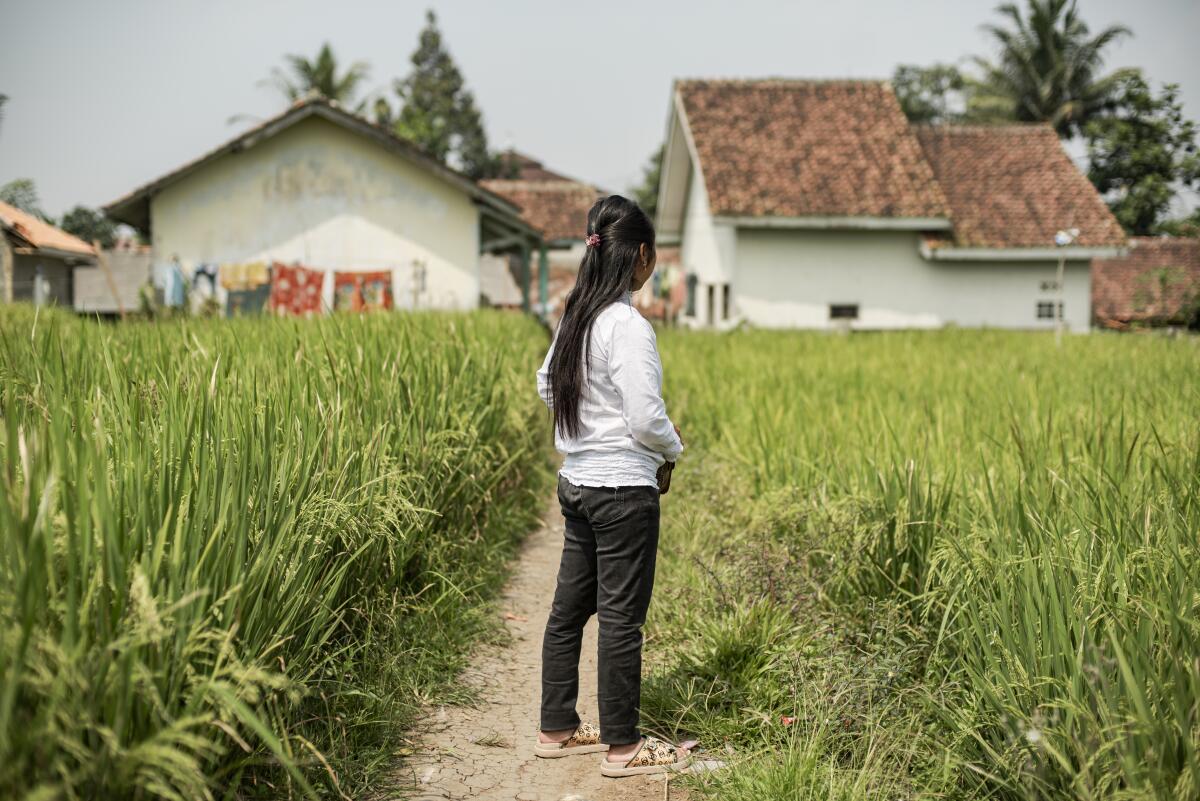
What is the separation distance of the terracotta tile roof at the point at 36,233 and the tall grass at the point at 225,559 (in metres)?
16.8

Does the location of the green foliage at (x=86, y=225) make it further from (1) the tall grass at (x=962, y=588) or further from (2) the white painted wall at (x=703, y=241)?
(1) the tall grass at (x=962, y=588)

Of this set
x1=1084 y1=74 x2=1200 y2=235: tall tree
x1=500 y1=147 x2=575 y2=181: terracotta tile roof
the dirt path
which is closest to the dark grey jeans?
the dirt path

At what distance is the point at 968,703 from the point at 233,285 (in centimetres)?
1648

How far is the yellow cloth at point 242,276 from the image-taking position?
17469 millimetres

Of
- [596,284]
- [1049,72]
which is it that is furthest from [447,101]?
[596,284]

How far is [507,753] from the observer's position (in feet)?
10.6

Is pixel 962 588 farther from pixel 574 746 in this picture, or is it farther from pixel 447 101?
pixel 447 101

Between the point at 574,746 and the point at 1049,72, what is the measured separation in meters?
38.0

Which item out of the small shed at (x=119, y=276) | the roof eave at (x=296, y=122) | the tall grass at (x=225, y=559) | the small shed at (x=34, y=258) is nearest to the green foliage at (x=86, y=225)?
the small shed at (x=119, y=276)

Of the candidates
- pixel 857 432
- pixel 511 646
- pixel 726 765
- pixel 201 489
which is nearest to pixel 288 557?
pixel 201 489

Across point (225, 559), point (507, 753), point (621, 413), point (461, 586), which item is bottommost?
point (507, 753)

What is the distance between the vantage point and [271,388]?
3.47 meters

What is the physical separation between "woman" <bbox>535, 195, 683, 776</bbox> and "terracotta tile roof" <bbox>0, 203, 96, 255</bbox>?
18186 millimetres

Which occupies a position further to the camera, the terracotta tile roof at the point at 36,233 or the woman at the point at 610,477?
the terracotta tile roof at the point at 36,233
